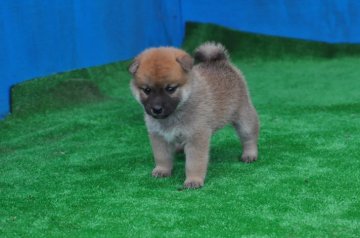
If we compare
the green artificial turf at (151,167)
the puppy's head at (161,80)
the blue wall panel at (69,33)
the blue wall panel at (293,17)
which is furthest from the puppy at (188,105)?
the blue wall panel at (293,17)

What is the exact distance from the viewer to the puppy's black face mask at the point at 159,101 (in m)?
3.93

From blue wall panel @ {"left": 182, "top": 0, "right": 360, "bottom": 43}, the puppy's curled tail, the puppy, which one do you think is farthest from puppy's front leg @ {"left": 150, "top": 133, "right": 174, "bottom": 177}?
blue wall panel @ {"left": 182, "top": 0, "right": 360, "bottom": 43}

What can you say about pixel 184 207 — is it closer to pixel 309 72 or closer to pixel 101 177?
pixel 101 177

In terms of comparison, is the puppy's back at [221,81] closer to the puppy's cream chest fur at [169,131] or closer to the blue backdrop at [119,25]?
the puppy's cream chest fur at [169,131]

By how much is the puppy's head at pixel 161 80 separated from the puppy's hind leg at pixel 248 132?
2.39ft

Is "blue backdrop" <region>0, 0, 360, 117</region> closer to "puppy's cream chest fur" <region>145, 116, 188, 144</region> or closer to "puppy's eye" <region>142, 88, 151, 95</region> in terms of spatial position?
"puppy's cream chest fur" <region>145, 116, 188, 144</region>

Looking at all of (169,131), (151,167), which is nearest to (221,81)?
(169,131)

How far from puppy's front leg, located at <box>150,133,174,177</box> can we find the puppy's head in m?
0.35

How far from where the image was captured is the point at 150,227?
10.8ft

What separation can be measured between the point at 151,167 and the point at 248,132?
70 centimetres

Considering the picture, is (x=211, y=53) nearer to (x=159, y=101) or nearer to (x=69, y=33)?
(x=159, y=101)

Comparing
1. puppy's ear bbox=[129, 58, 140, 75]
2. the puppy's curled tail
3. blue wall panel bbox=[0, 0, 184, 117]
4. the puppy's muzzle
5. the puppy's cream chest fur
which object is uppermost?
puppy's ear bbox=[129, 58, 140, 75]

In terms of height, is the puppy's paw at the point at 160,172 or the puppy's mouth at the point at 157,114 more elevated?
the puppy's mouth at the point at 157,114

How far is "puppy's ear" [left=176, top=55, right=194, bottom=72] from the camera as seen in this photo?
13.1 ft
